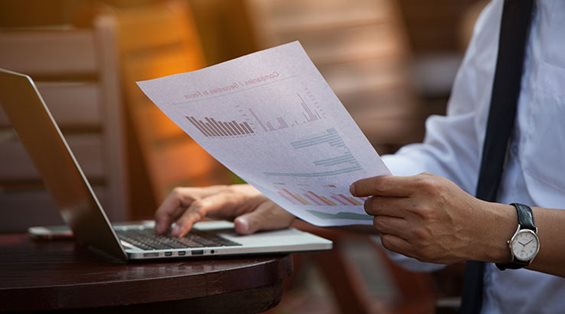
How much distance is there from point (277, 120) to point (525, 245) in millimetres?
357

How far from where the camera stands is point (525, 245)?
1.37m

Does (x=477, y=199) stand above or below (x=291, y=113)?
below

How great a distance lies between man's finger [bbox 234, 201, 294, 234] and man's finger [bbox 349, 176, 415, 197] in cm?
33

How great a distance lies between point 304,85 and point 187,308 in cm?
29

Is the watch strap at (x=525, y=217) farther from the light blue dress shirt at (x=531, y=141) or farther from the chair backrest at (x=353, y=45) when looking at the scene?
the chair backrest at (x=353, y=45)

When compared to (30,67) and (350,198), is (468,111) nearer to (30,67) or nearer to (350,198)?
(350,198)

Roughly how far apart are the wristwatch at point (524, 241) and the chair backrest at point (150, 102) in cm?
191

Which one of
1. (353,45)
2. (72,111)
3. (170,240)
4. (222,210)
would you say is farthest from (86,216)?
(353,45)

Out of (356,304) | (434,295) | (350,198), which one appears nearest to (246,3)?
(434,295)

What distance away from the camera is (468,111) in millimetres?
1944

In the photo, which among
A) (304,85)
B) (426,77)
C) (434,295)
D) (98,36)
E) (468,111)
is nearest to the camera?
(304,85)

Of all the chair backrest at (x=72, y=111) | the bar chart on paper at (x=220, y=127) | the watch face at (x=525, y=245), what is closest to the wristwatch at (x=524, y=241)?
the watch face at (x=525, y=245)

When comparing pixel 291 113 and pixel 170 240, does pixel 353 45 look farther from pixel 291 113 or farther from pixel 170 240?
pixel 291 113

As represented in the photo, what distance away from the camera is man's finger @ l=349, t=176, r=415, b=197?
131 cm
